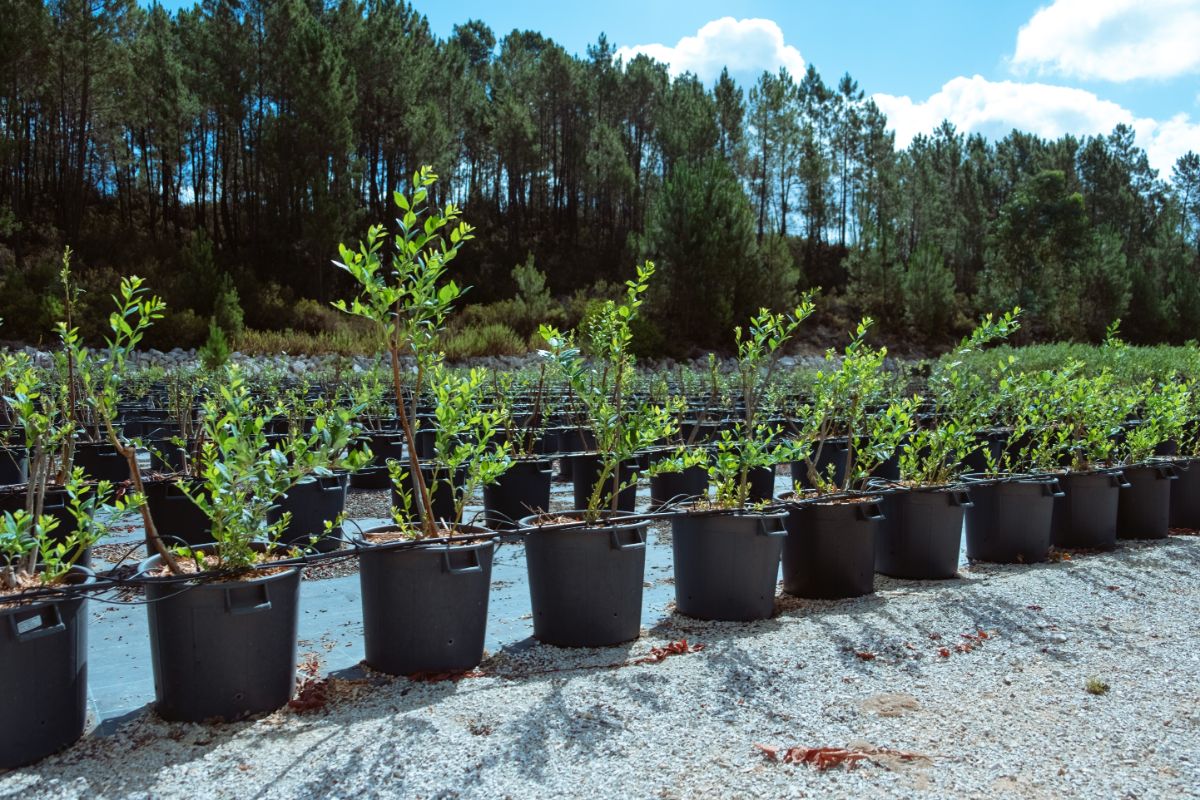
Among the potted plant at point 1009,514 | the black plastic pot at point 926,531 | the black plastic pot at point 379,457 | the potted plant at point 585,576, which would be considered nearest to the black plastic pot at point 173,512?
the black plastic pot at point 379,457

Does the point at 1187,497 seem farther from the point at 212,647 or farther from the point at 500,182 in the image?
the point at 500,182

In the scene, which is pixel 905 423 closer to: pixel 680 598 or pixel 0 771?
pixel 680 598

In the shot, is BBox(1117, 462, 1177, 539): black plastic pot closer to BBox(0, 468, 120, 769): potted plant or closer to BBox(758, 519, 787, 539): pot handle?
BBox(758, 519, 787, 539): pot handle

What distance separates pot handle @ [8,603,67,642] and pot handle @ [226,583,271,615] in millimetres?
399

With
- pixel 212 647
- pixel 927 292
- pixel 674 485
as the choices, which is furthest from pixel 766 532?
pixel 927 292

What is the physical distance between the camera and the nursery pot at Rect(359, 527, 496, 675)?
109 inches

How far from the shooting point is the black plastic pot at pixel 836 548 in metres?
3.75

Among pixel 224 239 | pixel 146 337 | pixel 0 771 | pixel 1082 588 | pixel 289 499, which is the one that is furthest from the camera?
pixel 224 239

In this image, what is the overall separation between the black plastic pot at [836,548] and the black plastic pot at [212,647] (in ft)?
7.30

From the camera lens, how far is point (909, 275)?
86.8ft

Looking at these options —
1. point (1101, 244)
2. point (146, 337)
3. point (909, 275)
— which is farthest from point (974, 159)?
point (146, 337)

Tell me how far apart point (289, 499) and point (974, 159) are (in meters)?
41.1

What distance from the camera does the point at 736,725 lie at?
240cm

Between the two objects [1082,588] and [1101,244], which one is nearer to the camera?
[1082,588]
